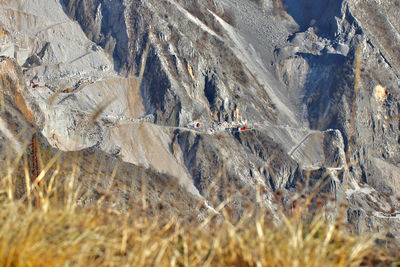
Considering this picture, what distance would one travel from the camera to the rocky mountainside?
160 ft

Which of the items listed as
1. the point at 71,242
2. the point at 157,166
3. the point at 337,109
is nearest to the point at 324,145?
the point at 337,109

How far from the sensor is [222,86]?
59344 mm

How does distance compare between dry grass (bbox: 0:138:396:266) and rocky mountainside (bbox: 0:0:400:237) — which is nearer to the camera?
dry grass (bbox: 0:138:396:266)

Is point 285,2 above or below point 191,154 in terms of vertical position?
above

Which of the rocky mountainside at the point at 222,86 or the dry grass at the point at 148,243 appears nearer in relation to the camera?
the dry grass at the point at 148,243

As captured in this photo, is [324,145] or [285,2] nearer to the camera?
[324,145]

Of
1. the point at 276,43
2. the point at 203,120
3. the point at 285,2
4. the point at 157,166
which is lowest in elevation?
the point at 157,166

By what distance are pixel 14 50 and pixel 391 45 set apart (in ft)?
163

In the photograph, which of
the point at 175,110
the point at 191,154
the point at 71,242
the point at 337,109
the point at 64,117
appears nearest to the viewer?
the point at 71,242

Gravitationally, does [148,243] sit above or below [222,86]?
above

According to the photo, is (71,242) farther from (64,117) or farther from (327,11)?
(327,11)

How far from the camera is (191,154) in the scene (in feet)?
167

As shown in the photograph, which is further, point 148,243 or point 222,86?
point 222,86

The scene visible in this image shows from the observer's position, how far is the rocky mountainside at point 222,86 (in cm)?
4881
